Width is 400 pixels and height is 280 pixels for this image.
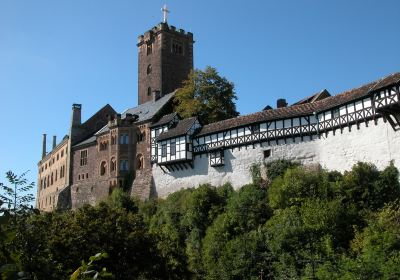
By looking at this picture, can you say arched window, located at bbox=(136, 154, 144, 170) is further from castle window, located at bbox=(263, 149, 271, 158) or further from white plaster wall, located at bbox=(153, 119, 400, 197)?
castle window, located at bbox=(263, 149, 271, 158)

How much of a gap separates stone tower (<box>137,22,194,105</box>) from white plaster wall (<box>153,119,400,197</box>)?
20.5m

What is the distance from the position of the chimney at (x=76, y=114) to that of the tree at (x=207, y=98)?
16.0m

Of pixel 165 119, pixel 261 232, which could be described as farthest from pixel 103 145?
pixel 261 232

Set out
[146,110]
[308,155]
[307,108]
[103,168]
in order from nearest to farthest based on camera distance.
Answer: [308,155], [307,108], [103,168], [146,110]

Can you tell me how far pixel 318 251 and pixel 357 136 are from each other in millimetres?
9171

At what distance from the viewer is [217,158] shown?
148ft

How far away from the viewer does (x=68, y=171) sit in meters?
64.1

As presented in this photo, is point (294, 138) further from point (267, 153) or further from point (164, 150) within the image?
point (164, 150)

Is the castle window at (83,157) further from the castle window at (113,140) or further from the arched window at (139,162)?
the arched window at (139,162)

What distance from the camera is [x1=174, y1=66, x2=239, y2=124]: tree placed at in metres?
53.3

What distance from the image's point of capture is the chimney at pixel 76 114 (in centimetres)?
6512

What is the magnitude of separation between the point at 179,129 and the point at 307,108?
13.2m

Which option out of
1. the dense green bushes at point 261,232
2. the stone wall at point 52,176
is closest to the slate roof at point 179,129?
the dense green bushes at point 261,232

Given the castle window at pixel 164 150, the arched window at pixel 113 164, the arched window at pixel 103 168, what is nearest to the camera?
the castle window at pixel 164 150
